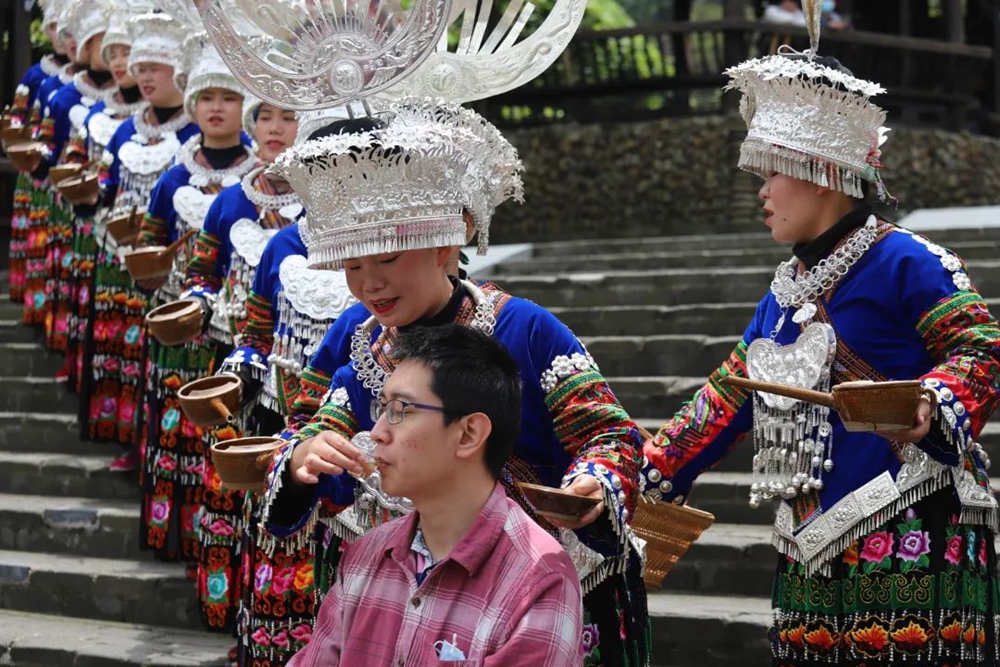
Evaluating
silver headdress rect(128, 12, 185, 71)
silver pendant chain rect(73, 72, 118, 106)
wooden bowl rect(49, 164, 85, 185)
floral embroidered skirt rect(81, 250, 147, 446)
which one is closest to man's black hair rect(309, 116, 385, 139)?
silver headdress rect(128, 12, 185, 71)

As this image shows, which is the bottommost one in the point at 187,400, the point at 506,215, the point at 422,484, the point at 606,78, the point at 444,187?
the point at 506,215

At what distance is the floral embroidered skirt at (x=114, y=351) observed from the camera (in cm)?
744

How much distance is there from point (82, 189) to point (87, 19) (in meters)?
1.87

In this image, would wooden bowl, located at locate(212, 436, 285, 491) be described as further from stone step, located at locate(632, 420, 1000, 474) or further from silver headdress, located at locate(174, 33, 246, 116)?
stone step, located at locate(632, 420, 1000, 474)

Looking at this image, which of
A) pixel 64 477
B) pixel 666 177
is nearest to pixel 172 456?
pixel 64 477

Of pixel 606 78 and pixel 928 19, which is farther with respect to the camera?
pixel 928 19

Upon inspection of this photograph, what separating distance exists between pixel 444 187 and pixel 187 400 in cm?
134

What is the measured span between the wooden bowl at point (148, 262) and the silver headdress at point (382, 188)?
92.7 inches

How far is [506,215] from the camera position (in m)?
13.2

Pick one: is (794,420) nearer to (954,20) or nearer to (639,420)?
(639,420)

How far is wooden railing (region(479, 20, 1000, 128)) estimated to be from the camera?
1281cm

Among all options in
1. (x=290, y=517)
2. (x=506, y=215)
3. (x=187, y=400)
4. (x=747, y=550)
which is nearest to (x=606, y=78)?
(x=506, y=215)

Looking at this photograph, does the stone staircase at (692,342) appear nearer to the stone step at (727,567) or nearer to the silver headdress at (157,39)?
the stone step at (727,567)

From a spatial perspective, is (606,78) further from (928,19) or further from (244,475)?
(244,475)
